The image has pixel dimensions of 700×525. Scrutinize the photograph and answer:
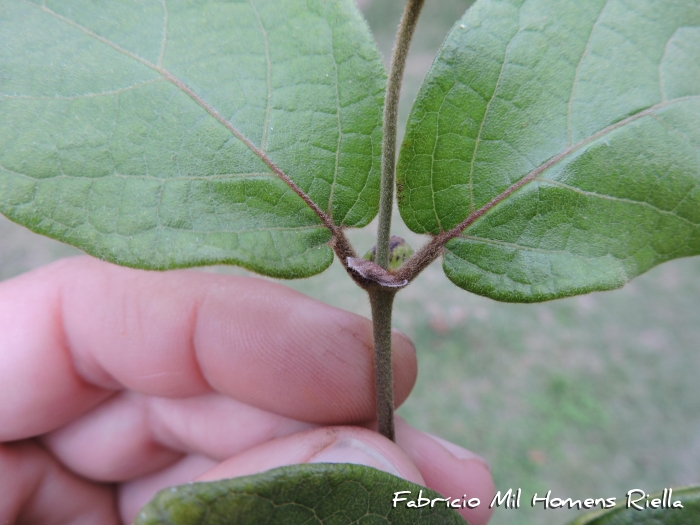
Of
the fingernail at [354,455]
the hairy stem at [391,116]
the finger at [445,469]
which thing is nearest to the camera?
the hairy stem at [391,116]

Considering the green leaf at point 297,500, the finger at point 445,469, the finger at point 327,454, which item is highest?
the green leaf at point 297,500

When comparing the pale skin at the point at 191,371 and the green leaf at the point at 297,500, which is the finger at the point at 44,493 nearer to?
the pale skin at the point at 191,371

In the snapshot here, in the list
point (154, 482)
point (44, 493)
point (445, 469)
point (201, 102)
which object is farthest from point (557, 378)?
point (201, 102)

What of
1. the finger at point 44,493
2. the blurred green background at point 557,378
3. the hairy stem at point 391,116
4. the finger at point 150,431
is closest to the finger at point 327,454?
the finger at point 150,431

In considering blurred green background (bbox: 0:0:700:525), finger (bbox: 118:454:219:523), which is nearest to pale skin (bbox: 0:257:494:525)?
finger (bbox: 118:454:219:523)

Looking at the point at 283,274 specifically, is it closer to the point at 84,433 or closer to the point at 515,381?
the point at 84,433

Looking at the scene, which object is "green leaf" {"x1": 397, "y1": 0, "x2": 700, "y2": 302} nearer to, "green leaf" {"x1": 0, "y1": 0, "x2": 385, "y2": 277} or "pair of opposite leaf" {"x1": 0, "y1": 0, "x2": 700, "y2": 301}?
"pair of opposite leaf" {"x1": 0, "y1": 0, "x2": 700, "y2": 301}

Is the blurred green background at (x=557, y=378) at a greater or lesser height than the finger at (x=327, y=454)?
lesser
